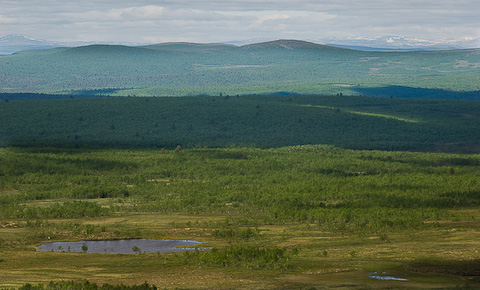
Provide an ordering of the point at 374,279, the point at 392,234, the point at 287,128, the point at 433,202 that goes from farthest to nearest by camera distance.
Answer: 1. the point at 287,128
2. the point at 433,202
3. the point at 392,234
4. the point at 374,279

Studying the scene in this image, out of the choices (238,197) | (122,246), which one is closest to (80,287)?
(122,246)

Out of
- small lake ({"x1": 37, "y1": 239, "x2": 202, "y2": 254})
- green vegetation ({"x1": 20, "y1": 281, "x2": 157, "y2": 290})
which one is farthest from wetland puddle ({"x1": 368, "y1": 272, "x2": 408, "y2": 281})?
small lake ({"x1": 37, "y1": 239, "x2": 202, "y2": 254})

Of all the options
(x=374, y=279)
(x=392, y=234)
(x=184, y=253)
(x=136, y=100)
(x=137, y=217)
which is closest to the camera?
(x=374, y=279)

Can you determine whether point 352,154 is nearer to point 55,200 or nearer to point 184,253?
point 55,200

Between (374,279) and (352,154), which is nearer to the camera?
(374,279)

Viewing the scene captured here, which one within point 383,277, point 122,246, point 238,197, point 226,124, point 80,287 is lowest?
point 238,197

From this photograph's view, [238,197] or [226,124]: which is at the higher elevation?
[226,124]

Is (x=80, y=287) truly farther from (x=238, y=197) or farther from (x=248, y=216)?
(x=238, y=197)

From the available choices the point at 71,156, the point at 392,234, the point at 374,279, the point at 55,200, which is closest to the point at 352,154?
the point at 71,156
